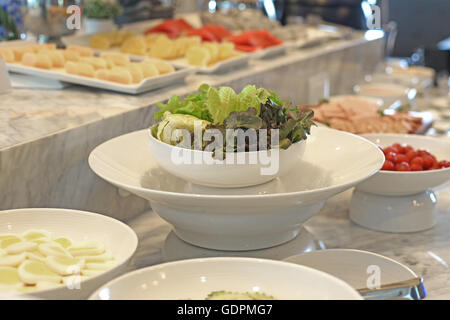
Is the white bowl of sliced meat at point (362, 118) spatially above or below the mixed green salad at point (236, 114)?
below

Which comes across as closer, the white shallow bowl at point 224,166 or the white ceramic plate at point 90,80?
the white shallow bowl at point 224,166

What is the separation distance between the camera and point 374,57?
3.11 metres

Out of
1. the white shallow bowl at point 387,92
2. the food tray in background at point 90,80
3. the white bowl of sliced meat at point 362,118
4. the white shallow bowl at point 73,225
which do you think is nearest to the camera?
the white shallow bowl at point 73,225

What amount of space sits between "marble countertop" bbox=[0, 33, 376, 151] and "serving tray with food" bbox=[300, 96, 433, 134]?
0.29 m

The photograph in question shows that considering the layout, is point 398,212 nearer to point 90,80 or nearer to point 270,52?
point 90,80

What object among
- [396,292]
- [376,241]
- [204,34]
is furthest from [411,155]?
[204,34]

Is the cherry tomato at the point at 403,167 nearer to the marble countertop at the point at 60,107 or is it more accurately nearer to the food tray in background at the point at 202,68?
the marble countertop at the point at 60,107

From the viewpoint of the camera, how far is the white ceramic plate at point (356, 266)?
809mm

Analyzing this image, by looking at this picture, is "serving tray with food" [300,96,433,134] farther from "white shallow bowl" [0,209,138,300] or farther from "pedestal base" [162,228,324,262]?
"white shallow bowl" [0,209,138,300]

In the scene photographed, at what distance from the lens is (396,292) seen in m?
0.69

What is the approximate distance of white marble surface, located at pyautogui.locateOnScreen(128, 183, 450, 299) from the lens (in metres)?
0.93

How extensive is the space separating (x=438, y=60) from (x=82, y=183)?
3552mm

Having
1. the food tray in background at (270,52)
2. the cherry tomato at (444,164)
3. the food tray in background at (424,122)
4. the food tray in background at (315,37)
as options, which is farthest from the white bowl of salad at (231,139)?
the food tray in background at (315,37)
